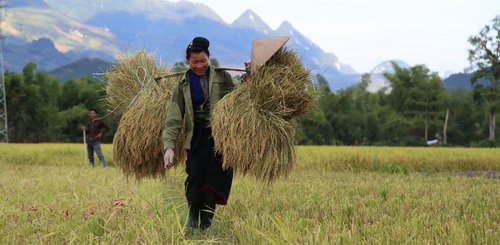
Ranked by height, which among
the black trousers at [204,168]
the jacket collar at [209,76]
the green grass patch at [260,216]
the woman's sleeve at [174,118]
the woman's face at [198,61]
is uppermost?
the woman's face at [198,61]

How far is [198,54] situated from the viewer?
3.88m

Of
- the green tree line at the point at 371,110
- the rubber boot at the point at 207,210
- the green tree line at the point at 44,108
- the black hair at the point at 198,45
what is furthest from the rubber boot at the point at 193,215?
the green tree line at the point at 44,108

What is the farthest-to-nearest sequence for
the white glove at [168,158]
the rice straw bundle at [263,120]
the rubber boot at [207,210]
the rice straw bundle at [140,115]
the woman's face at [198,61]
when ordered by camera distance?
the rice straw bundle at [140,115] → the rubber boot at [207,210] → the woman's face at [198,61] → the white glove at [168,158] → the rice straw bundle at [263,120]

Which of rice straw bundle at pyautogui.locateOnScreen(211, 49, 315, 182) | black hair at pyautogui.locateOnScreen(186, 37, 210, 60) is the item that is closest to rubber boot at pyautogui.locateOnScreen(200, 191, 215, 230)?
rice straw bundle at pyautogui.locateOnScreen(211, 49, 315, 182)

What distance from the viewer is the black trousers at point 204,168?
395cm

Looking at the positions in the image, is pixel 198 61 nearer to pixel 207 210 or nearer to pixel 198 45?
pixel 198 45

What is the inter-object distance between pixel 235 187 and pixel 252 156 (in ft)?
9.23

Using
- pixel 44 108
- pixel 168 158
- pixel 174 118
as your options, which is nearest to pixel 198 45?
pixel 174 118

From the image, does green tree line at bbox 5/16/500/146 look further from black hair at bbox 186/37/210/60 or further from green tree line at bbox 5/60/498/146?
black hair at bbox 186/37/210/60

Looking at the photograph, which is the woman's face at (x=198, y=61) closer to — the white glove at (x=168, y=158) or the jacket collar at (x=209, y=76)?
the jacket collar at (x=209, y=76)

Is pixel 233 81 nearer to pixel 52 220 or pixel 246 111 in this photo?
pixel 246 111

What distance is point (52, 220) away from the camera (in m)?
4.21

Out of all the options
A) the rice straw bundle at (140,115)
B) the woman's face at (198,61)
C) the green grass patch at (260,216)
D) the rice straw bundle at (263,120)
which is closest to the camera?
the green grass patch at (260,216)

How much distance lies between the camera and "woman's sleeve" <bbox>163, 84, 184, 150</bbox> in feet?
12.8
